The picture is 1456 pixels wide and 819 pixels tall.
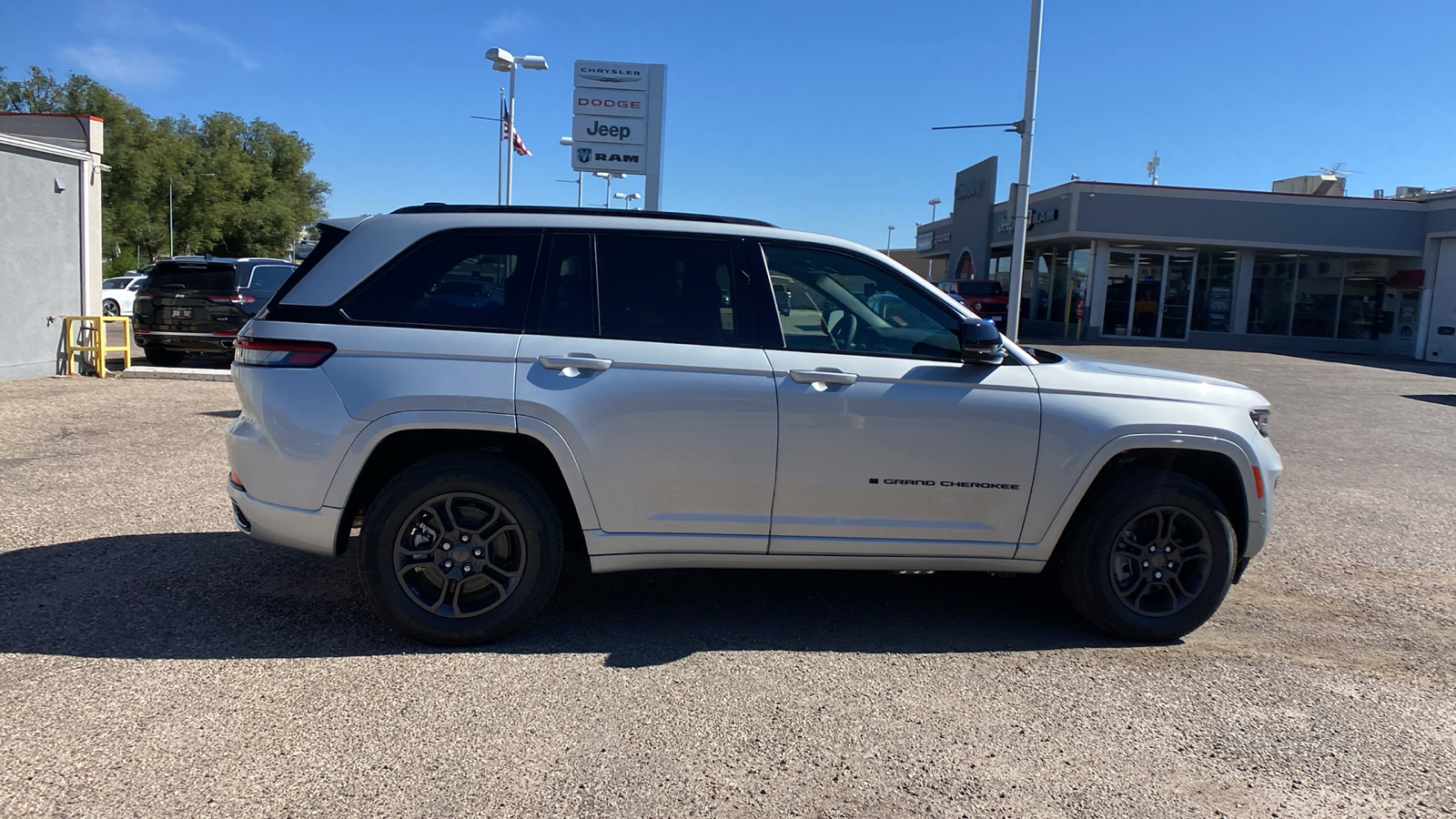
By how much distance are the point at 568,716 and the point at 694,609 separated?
1294 millimetres

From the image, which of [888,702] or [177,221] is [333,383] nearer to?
[888,702]

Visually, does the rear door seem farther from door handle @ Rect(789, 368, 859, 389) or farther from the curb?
the curb

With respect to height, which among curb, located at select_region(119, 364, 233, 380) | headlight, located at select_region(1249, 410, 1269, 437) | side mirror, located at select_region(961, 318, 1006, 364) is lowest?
curb, located at select_region(119, 364, 233, 380)

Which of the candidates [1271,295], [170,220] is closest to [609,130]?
[1271,295]

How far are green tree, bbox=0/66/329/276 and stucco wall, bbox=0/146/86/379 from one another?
1541 inches

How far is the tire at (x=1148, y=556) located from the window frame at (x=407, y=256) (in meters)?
2.74

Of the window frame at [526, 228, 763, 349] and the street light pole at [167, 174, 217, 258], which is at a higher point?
the street light pole at [167, 174, 217, 258]

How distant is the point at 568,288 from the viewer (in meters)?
4.29

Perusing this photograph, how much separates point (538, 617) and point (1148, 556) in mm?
2876

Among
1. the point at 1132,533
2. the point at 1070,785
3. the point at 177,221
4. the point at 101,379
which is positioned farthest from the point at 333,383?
the point at 177,221

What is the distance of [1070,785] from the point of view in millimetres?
3270

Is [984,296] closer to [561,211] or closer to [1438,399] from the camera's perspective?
[1438,399]

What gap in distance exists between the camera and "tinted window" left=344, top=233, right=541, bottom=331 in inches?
165

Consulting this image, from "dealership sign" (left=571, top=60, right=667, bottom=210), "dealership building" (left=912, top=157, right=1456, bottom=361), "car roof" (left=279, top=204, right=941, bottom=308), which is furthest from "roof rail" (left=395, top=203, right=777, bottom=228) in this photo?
"dealership building" (left=912, top=157, right=1456, bottom=361)
